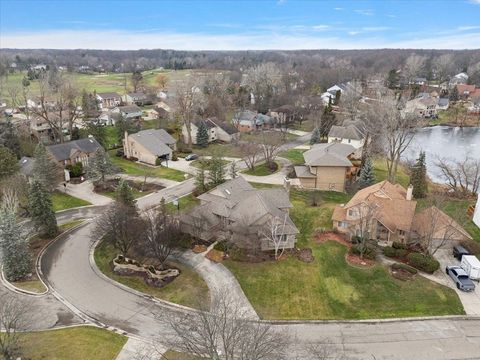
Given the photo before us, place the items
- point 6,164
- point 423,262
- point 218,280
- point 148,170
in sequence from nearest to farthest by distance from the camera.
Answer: point 218,280, point 423,262, point 6,164, point 148,170

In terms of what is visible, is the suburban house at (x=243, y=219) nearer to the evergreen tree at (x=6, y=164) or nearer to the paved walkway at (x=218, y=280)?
the paved walkway at (x=218, y=280)

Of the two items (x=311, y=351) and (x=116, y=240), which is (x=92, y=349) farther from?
(x=311, y=351)

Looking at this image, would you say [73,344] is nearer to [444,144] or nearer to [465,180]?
[465,180]

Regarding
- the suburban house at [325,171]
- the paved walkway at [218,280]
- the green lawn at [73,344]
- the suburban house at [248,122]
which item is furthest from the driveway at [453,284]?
the suburban house at [248,122]

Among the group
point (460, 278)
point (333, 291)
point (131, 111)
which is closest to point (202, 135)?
point (131, 111)

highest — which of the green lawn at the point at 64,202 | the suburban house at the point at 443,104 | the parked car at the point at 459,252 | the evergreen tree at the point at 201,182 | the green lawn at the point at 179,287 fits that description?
the suburban house at the point at 443,104

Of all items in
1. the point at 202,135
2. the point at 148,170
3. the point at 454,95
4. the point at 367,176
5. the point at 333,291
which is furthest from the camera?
the point at 454,95

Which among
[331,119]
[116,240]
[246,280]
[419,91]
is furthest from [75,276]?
[419,91]
